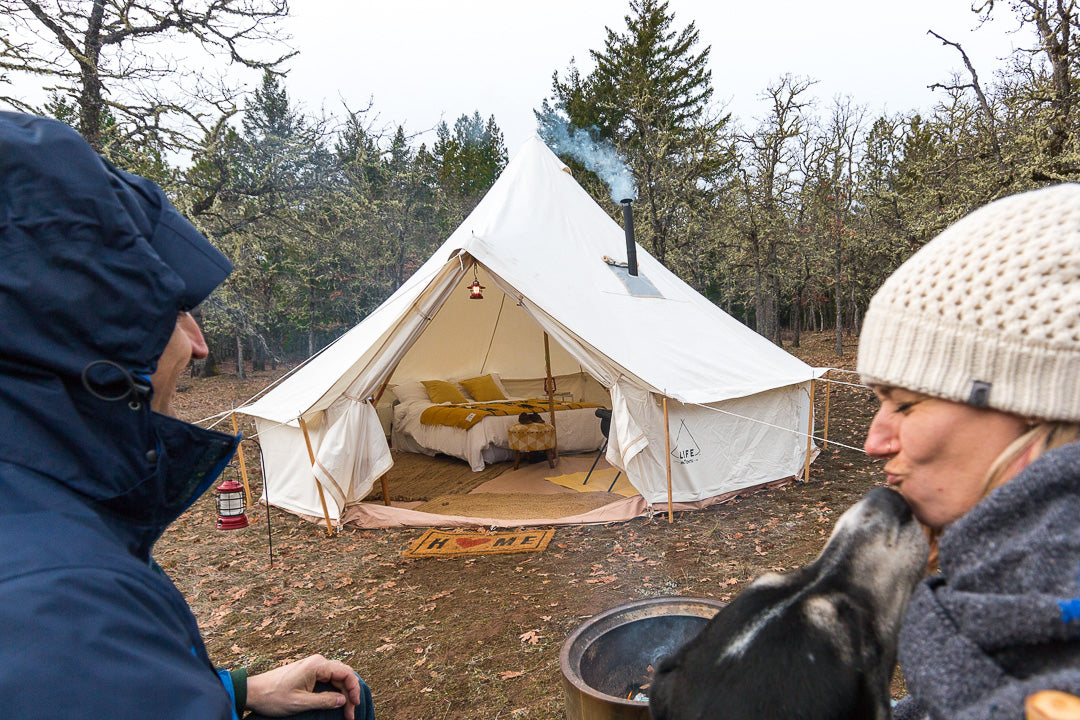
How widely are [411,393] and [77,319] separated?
955 centimetres

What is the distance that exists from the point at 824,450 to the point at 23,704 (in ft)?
28.4

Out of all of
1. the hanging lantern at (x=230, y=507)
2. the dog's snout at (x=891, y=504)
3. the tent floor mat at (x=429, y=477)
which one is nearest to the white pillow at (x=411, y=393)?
the tent floor mat at (x=429, y=477)

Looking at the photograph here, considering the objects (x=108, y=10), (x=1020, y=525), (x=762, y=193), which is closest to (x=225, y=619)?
(x=1020, y=525)

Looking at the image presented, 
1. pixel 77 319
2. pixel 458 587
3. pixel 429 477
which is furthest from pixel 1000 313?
pixel 429 477

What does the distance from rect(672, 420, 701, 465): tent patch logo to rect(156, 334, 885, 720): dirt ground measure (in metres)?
0.58

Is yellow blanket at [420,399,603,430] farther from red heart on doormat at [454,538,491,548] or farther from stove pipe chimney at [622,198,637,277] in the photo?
red heart on doormat at [454,538,491,548]

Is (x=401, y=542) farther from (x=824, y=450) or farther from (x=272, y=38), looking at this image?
(x=272, y=38)

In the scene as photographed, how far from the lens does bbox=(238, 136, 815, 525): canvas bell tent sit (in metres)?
5.73

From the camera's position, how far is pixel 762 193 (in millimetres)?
17141

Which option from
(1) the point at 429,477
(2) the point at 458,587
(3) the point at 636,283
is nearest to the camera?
(2) the point at 458,587

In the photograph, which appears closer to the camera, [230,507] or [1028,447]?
[1028,447]

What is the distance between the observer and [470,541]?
564 cm

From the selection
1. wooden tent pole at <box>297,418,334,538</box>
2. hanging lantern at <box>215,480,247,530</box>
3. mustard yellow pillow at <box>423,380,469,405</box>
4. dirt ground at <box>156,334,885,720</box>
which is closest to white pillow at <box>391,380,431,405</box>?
mustard yellow pillow at <box>423,380,469,405</box>

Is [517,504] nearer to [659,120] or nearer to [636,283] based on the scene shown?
[636,283]
